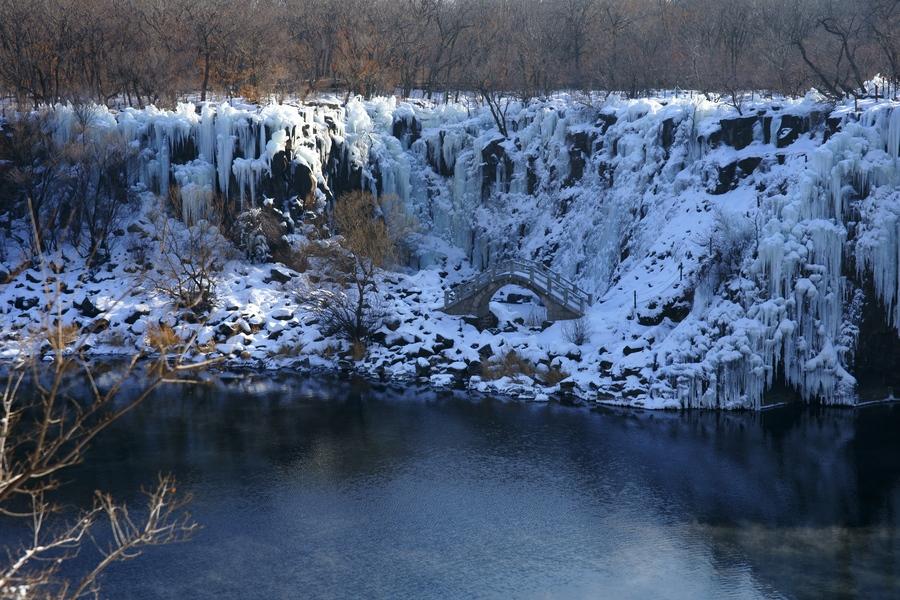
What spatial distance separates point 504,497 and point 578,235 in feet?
74.5

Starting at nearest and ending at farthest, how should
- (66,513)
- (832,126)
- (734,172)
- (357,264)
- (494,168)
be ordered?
1. (66,513)
2. (832,126)
3. (734,172)
4. (357,264)
5. (494,168)

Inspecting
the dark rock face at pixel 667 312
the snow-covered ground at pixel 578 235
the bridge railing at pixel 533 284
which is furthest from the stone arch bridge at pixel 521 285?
the dark rock face at pixel 667 312

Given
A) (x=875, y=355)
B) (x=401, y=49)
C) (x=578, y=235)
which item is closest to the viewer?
(x=875, y=355)

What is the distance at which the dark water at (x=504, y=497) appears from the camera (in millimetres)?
19812

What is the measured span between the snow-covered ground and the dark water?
9.33ft

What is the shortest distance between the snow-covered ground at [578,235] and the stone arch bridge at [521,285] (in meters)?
0.70

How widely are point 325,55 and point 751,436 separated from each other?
47.0 meters

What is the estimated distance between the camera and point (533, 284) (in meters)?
40.8

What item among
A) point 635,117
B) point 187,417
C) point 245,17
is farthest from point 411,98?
point 187,417

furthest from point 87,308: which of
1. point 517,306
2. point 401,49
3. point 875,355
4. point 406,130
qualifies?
point 875,355

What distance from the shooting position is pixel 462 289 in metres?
42.7

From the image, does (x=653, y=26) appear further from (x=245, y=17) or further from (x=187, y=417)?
(x=187, y=417)

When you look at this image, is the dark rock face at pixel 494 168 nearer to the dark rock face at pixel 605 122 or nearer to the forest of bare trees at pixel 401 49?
the forest of bare trees at pixel 401 49

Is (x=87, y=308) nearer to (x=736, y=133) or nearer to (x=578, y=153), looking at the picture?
(x=578, y=153)
